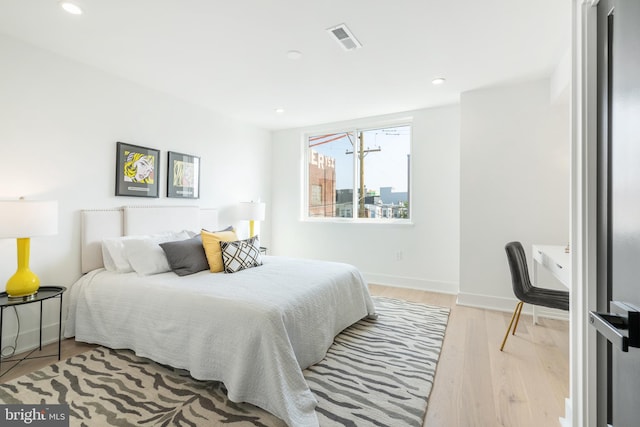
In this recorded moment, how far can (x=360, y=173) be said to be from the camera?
479 cm

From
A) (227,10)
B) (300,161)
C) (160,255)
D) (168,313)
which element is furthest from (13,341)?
(300,161)

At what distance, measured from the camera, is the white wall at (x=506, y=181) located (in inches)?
123

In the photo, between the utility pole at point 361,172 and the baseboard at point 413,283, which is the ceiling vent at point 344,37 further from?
the baseboard at point 413,283

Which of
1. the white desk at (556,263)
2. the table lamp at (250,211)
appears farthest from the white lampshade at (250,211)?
the white desk at (556,263)

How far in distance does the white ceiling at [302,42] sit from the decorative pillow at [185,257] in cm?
171

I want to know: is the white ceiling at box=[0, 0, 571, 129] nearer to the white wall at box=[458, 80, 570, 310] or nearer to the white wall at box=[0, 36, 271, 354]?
the white wall at box=[0, 36, 271, 354]

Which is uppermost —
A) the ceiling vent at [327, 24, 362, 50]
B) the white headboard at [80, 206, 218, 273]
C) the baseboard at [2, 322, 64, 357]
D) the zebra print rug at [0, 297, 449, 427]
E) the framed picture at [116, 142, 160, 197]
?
the ceiling vent at [327, 24, 362, 50]

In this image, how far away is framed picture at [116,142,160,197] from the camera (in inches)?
120

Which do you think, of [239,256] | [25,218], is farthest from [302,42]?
[25,218]

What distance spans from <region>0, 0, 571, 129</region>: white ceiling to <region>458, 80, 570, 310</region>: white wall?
30 cm

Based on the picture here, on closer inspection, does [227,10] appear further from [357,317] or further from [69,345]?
[69,345]

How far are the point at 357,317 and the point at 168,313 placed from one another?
1658 mm

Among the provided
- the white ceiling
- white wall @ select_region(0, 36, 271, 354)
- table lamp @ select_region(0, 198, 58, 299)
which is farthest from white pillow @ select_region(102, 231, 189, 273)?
the white ceiling

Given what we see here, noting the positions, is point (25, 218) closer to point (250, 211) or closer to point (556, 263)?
point (250, 211)
